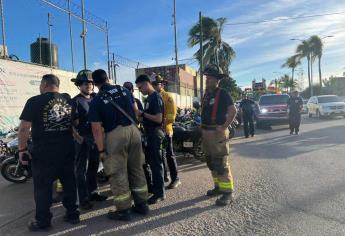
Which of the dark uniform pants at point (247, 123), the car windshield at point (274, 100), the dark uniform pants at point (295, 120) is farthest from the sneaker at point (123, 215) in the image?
the car windshield at point (274, 100)

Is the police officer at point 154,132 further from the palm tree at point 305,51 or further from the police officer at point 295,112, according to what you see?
the palm tree at point 305,51

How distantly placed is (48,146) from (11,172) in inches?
137

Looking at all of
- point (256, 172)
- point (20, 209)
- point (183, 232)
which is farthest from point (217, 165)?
point (20, 209)

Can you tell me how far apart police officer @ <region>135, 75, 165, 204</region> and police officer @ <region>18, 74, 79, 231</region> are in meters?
1.27

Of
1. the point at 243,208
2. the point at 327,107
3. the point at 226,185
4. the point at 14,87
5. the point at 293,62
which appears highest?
the point at 293,62

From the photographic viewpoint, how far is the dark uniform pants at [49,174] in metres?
4.84

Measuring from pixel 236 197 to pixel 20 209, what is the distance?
3.31m

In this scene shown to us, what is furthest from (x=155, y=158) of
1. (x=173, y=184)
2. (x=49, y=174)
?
(x=49, y=174)

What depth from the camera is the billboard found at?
12.0m

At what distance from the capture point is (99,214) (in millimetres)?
5426

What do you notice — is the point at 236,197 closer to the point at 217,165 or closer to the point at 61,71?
the point at 217,165

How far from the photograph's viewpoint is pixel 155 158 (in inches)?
234

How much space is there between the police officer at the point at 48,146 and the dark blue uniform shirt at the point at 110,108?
1.30ft

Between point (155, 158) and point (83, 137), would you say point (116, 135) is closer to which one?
point (83, 137)
